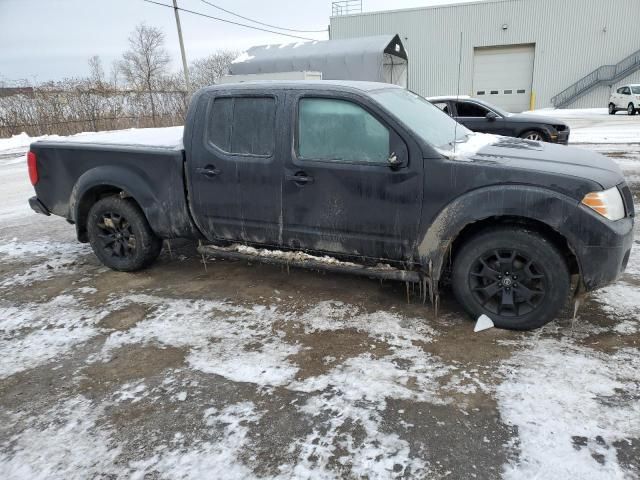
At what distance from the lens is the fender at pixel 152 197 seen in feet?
14.4

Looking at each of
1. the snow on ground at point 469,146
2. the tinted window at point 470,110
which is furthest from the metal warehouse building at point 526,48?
the snow on ground at point 469,146

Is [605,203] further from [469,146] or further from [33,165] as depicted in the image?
[33,165]

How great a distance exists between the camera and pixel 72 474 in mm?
2273

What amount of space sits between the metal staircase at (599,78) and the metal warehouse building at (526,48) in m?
0.06

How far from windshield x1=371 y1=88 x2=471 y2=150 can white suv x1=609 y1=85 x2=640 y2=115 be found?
80.1ft

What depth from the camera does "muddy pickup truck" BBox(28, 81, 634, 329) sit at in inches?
127

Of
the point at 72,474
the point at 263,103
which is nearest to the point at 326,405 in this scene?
the point at 72,474

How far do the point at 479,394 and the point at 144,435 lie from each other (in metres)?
1.88

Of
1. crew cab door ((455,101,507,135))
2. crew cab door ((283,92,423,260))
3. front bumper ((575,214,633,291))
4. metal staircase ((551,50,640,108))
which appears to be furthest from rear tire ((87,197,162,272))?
metal staircase ((551,50,640,108))

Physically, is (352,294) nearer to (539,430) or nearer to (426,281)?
(426,281)

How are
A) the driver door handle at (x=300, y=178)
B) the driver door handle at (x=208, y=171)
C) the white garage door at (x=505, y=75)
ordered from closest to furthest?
the driver door handle at (x=300, y=178), the driver door handle at (x=208, y=171), the white garage door at (x=505, y=75)

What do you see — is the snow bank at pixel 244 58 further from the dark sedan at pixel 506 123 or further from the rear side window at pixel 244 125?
the rear side window at pixel 244 125

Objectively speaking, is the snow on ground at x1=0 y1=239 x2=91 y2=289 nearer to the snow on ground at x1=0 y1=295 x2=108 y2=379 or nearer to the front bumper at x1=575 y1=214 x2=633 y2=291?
the snow on ground at x1=0 y1=295 x2=108 y2=379

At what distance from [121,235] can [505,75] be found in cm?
3478
